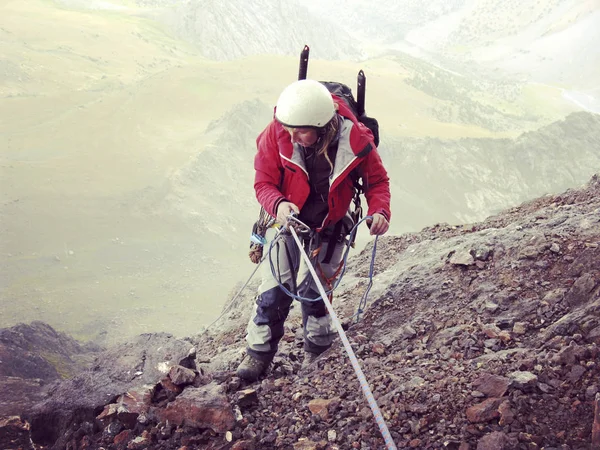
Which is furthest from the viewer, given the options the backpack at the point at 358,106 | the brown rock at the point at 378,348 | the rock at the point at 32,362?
the brown rock at the point at 378,348

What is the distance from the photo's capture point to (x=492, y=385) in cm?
286

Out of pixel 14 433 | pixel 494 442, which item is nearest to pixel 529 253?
pixel 494 442

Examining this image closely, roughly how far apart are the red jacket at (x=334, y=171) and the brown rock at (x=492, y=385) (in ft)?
3.61

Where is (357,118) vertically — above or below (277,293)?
above

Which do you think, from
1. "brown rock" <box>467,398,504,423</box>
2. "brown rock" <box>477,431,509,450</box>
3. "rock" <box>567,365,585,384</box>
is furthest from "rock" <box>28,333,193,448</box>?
"rock" <box>567,365,585,384</box>

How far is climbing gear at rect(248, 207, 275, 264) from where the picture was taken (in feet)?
12.1

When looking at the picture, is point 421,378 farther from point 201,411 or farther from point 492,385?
point 201,411

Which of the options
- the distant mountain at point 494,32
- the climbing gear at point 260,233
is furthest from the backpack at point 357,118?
the distant mountain at point 494,32

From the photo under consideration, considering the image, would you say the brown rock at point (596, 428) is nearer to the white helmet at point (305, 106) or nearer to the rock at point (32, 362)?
the white helmet at point (305, 106)

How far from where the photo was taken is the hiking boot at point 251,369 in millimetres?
3742

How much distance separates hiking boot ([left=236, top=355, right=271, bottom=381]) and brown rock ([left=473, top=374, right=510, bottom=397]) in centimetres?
146

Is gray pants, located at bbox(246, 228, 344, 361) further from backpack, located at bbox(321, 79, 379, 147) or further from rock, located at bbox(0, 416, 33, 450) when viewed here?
rock, located at bbox(0, 416, 33, 450)

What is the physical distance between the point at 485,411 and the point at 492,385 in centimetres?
22

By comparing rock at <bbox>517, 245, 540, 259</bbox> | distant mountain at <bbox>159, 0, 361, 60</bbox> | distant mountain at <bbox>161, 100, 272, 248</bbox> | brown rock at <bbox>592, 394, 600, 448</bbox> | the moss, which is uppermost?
distant mountain at <bbox>159, 0, 361, 60</bbox>
